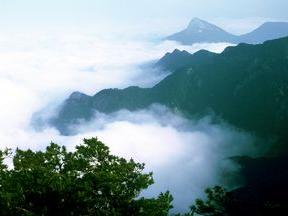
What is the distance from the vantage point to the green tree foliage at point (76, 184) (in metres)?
30.7

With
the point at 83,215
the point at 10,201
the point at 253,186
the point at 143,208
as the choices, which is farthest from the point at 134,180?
the point at 253,186

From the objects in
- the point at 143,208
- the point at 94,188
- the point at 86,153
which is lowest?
the point at 143,208

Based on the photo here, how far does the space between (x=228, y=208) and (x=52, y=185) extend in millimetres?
16133

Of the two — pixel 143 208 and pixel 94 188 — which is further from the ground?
pixel 94 188

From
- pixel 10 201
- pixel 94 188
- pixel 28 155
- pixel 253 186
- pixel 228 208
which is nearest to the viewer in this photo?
pixel 10 201

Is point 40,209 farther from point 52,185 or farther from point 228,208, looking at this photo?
point 228,208

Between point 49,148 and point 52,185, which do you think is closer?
point 52,185

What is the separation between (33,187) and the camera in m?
31.6

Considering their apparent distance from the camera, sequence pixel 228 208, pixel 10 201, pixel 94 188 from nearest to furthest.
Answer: pixel 10 201 → pixel 94 188 → pixel 228 208

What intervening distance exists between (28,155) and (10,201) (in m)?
5.37

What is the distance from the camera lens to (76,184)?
3127 centimetres

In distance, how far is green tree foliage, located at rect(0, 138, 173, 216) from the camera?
30734 mm

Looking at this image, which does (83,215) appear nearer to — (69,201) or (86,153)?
(69,201)

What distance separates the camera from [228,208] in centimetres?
3834
